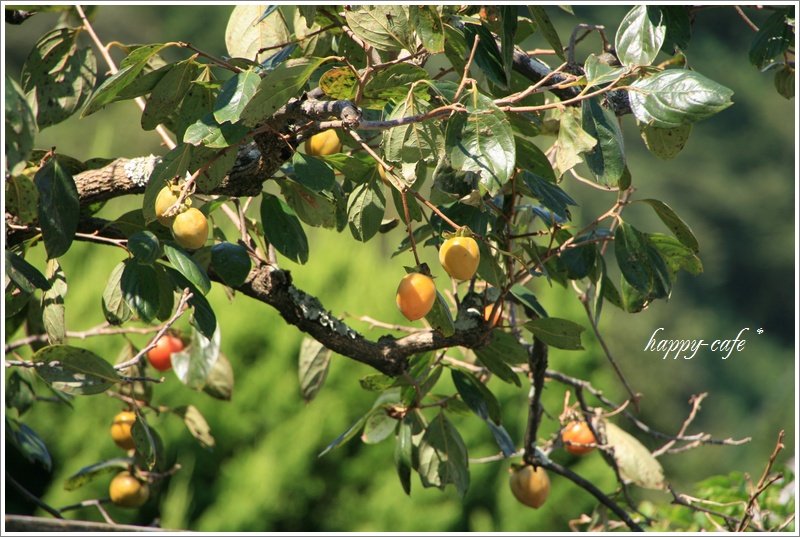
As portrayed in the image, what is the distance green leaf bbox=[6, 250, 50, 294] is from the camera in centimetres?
73

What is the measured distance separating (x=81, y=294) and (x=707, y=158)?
44.5 feet

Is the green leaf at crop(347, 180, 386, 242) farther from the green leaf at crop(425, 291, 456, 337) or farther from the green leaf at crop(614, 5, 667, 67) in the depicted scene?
the green leaf at crop(614, 5, 667, 67)

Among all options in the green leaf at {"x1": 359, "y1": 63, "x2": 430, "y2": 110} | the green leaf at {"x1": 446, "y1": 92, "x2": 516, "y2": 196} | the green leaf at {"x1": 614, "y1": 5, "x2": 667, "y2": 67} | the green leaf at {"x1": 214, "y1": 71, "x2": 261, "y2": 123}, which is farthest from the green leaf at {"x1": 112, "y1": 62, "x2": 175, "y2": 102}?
the green leaf at {"x1": 614, "y1": 5, "x2": 667, "y2": 67}

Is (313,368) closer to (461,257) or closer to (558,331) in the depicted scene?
(558,331)

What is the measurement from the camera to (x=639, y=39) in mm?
806

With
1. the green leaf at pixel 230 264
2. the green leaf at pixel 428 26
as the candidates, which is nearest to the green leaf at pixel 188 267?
the green leaf at pixel 230 264

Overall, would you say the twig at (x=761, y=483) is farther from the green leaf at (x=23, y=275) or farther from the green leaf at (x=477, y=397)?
the green leaf at (x=23, y=275)

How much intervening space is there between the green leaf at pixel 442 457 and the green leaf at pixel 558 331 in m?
0.20

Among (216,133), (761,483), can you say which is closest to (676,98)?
(216,133)

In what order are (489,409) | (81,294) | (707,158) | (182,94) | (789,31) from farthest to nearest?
1. (707,158)
2. (81,294)
3. (489,409)
4. (789,31)
5. (182,94)

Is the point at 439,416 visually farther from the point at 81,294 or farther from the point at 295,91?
the point at 81,294

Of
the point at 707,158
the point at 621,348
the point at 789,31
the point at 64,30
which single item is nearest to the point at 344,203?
the point at 64,30

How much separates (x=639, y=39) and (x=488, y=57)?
161 mm

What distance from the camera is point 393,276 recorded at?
3.31 metres
